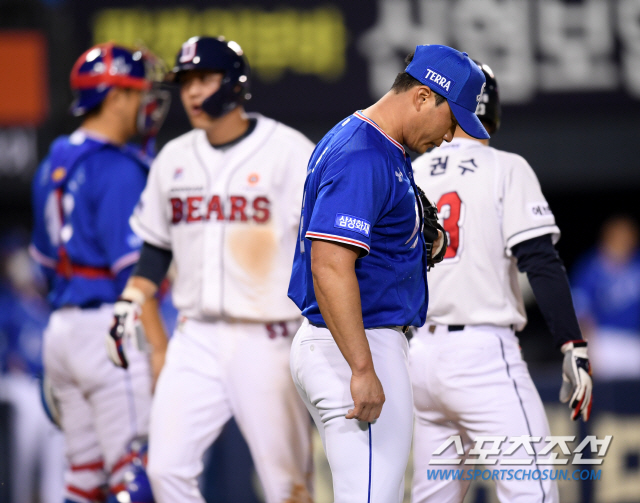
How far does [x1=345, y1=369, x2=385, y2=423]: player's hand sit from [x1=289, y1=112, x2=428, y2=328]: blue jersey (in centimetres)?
23

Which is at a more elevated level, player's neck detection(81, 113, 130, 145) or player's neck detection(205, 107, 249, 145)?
player's neck detection(205, 107, 249, 145)

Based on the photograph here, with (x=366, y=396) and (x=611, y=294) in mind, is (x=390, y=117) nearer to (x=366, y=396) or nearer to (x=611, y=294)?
(x=366, y=396)

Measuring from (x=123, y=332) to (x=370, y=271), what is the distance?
1.36 meters

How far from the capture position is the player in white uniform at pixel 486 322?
10.7 ft

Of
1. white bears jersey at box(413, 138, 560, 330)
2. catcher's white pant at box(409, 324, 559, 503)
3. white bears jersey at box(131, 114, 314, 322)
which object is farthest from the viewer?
white bears jersey at box(131, 114, 314, 322)

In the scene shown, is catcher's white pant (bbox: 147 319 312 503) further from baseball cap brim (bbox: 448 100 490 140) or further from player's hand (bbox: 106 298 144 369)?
baseball cap brim (bbox: 448 100 490 140)

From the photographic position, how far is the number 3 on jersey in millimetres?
3387

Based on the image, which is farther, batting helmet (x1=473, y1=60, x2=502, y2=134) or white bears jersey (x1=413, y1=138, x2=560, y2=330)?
batting helmet (x1=473, y1=60, x2=502, y2=134)

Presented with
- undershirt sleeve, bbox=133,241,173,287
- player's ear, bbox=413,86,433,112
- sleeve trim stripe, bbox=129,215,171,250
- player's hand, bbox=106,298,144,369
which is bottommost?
player's hand, bbox=106,298,144,369

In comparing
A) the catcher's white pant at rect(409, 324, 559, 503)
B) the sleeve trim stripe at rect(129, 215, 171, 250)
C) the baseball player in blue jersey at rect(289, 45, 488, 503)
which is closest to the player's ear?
the baseball player in blue jersey at rect(289, 45, 488, 503)

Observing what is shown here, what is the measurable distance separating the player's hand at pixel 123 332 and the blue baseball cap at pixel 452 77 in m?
1.59

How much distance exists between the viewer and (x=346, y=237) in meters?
2.61

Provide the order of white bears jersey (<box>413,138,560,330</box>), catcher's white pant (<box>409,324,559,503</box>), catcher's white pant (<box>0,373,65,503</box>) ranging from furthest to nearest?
catcher's white pant (<box>0,373,65,503</box>) < white bears jersey (<box>413,138,560,330</box>) < catcher's white pant (<box>409,324,559,503</box>)

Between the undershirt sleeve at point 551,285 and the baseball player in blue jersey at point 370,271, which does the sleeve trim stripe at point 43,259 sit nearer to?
the baseball player in blue jersey at point 370,271
